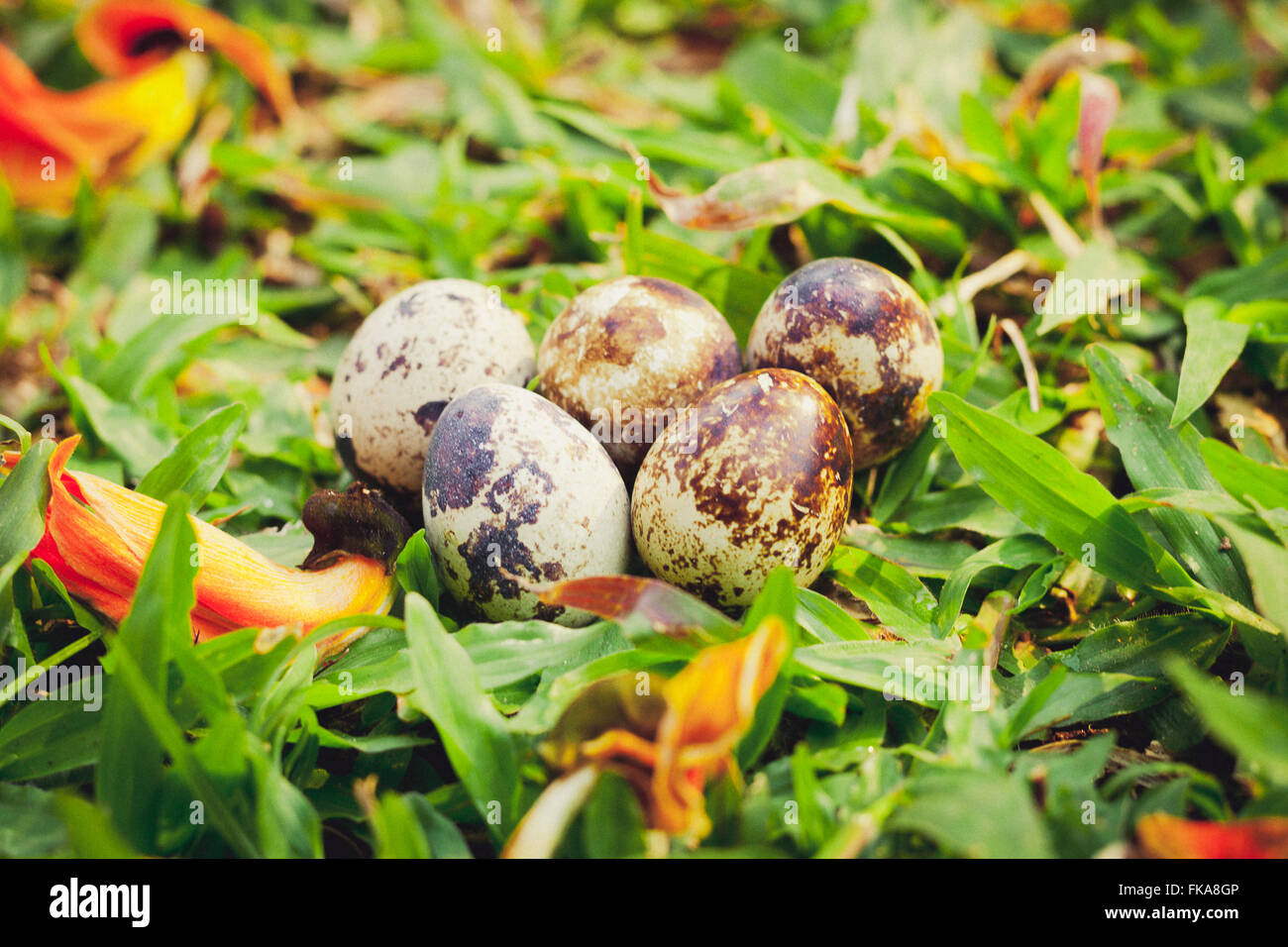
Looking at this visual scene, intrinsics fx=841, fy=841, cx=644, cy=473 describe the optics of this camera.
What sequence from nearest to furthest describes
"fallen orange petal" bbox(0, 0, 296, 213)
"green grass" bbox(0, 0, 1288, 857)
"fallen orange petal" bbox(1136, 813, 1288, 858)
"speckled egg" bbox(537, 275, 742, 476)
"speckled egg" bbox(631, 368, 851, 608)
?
"fallen orange petal" bbox(1136, 813, 1288, 858)
"green grass" bbox(0, 0, 1288, 857)
"speckled egg" bbox(631, 368, 851, 608)
"speckled egg" bbox(537, 275, 742, 476)
"fallen orange petal" bbox(0, 0, 296, 213)

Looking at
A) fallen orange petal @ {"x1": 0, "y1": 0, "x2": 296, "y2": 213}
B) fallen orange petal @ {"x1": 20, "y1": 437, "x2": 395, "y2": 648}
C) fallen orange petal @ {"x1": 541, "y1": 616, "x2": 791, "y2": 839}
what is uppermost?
fallen orange petal @ {"x1": 0, "y1": 0, "x2": 296, "y2": 213}

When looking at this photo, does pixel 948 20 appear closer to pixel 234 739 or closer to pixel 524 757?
pixel 524 757

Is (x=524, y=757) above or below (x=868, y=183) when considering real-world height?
below

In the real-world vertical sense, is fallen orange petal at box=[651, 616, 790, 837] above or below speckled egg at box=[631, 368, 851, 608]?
below

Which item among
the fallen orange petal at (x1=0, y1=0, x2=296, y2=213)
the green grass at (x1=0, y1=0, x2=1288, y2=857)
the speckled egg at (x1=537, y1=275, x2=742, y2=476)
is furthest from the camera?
the fallen orange petal at (x1=0, y1=0, x2=296, y2=213)

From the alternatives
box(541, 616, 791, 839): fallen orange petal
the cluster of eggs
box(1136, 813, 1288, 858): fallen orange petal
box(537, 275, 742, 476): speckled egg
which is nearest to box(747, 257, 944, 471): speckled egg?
the cluster of eggs

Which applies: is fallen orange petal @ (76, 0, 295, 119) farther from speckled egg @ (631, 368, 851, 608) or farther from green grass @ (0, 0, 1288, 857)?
speckled egg @ (631, 368, 851, 608)
